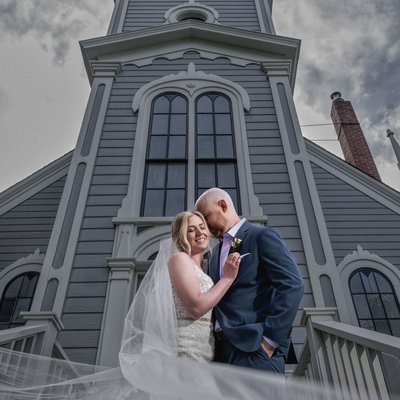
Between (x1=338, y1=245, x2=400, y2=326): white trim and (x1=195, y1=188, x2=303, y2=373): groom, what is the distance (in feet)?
15.6

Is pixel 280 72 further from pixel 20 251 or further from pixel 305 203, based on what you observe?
pixel 20 251

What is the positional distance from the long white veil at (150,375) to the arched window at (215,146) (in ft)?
10.5

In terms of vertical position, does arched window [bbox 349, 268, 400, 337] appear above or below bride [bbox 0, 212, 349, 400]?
A: above

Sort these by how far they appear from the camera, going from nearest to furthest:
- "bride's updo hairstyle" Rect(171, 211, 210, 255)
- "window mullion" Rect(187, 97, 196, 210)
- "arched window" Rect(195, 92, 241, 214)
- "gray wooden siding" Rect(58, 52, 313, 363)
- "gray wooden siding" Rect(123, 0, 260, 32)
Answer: "bride's updo hairstyle" Rect(171, 211, 210, 255), "gray wooden siding" Rect(58, 52, 313, 363), "window mullion" Rect(187, 97, 196, 210), "arched window" Rect(195, 92, 241, 214), "gray wooden siding" Rect(123, 0, 260, 32)

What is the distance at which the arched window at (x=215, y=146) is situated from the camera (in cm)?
536

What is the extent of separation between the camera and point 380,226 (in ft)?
21.9

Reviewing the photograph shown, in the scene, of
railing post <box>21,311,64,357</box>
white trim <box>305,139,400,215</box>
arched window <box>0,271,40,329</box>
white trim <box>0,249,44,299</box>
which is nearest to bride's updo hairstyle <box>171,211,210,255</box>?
railing post <box>21,311,64,357</box>

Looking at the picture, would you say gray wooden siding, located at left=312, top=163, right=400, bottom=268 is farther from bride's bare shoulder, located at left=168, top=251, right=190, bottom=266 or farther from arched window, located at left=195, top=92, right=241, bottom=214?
bride's bare shoulder, located at left=168, top=251, right=190, bottom=266

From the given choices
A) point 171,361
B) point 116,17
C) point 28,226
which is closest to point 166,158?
point 28,226

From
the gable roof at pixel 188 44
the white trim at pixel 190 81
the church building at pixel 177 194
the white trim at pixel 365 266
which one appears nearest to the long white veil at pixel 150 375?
the church building at pixel 177 194

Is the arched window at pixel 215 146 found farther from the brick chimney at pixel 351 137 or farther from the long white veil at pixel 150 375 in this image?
the brick chimney at pixel 351 137

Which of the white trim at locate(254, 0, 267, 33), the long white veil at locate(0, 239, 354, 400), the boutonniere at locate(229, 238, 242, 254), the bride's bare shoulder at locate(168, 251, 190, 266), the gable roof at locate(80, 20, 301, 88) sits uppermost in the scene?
the white trim at locate(254, 0, 267, 33)

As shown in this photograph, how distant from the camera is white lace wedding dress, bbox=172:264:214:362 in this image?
5.51 feet

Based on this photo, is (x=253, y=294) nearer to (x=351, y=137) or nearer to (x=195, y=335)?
(x=195, y=335)
